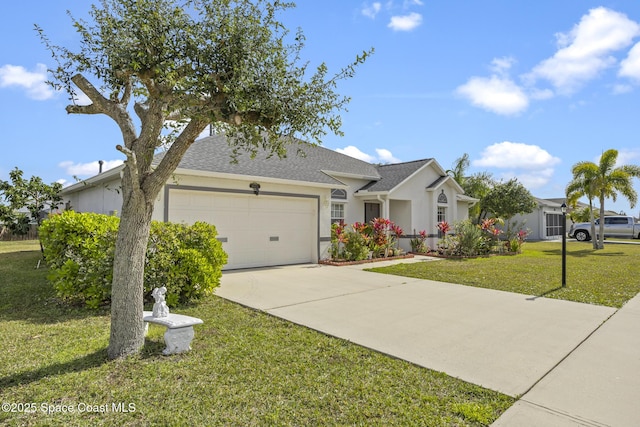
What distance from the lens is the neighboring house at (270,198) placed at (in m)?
10.3

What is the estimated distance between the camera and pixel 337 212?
16.0m

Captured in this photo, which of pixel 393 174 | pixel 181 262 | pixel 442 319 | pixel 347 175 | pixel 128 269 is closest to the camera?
pixel 128 269

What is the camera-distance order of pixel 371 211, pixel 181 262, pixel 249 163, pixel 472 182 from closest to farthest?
pixel 181 262, pixel 249 163, pixel 371 211, pixel 472 182

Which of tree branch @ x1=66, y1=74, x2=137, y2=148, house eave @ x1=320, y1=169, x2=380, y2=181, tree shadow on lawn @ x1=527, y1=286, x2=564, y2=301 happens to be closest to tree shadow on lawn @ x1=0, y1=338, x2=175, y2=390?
tree branch @ x1=66, y1=74, x2=137, y2=148

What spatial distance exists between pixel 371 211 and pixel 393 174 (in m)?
2.23

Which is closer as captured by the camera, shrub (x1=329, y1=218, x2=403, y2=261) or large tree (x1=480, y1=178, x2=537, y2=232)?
shrub (x1=329, y1=218, x2=403, y2=261)

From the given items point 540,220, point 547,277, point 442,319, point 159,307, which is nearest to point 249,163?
point 159,307

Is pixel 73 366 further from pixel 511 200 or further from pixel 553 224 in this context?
pixel 553 224

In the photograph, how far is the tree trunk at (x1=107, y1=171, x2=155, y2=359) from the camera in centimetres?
402

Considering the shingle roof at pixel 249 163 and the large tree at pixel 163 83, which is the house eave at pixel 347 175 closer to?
the shingle roof at pixel 249 163

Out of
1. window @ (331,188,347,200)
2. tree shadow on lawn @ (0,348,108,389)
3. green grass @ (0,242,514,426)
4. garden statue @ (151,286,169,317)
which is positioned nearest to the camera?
green grass @ (0,242,514,426)

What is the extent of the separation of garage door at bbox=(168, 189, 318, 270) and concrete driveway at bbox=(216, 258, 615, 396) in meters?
1.73

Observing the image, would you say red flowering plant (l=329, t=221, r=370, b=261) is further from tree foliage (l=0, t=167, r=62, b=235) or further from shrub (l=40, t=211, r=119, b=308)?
tree foliage (l=0, t=167, r=62, b=235)

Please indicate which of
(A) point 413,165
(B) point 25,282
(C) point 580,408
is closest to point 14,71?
(B) point 25,282
